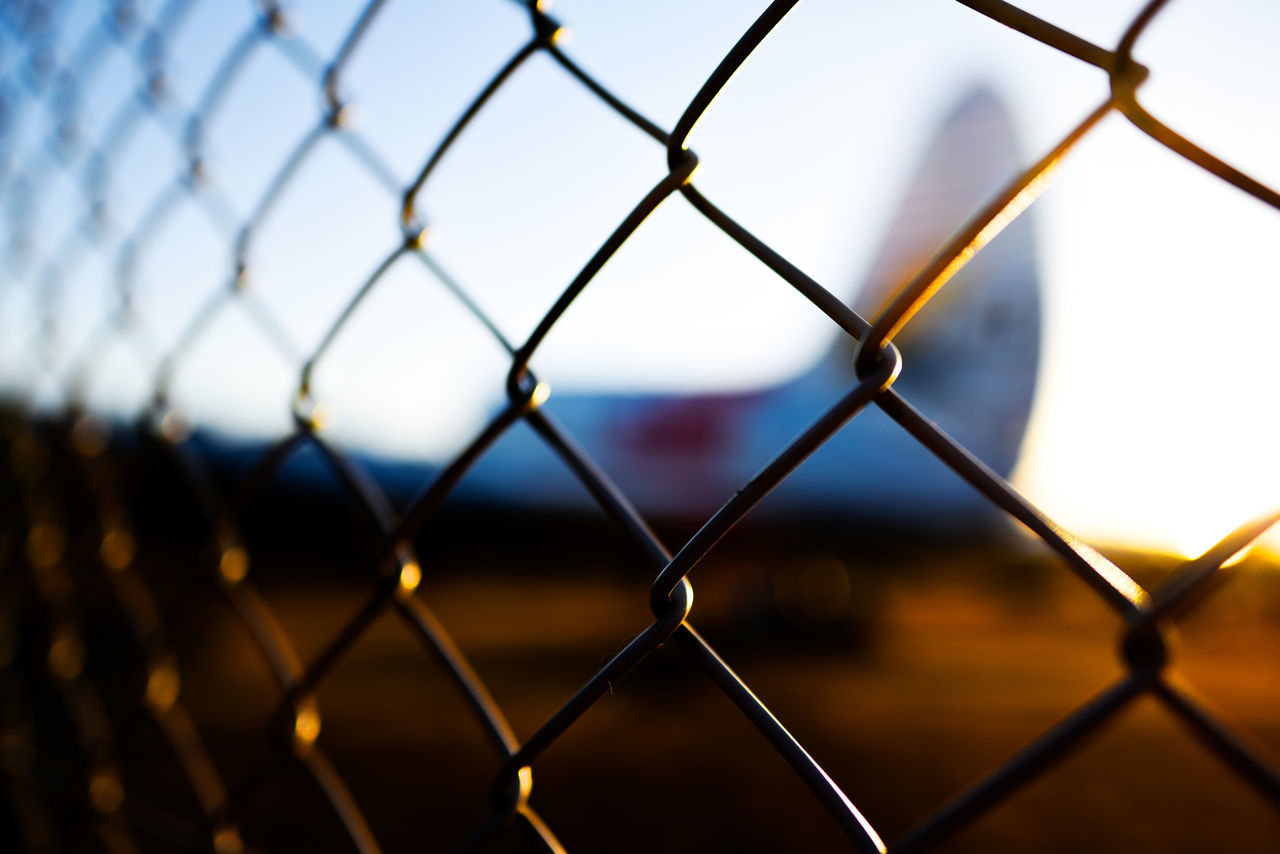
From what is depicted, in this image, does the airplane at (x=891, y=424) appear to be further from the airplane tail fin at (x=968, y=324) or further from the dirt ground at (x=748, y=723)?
the dirt ground at (x=748, y=723)

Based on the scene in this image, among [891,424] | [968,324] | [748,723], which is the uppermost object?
[968,324]

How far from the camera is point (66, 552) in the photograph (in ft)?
4.26

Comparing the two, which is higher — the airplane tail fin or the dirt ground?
the airplane tail fin

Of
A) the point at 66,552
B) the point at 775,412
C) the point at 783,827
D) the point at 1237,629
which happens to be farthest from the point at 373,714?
the point at 1237,629

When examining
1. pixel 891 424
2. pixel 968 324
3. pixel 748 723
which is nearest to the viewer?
pixel 748 723

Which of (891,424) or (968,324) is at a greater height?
(968,324)

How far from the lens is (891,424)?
5.73 meters

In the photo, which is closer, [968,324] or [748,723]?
[748,723]

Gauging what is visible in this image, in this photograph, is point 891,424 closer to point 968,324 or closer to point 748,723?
point 968,324

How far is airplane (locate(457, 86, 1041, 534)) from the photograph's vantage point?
6.12m

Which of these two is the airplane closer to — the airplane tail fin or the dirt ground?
the airplane tail fin

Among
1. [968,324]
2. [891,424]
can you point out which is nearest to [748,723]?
[891,424]

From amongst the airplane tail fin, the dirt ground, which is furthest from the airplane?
the dirt ground

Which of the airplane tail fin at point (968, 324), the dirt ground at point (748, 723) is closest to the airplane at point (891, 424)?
the airplane tail fin at point (968, 324)
